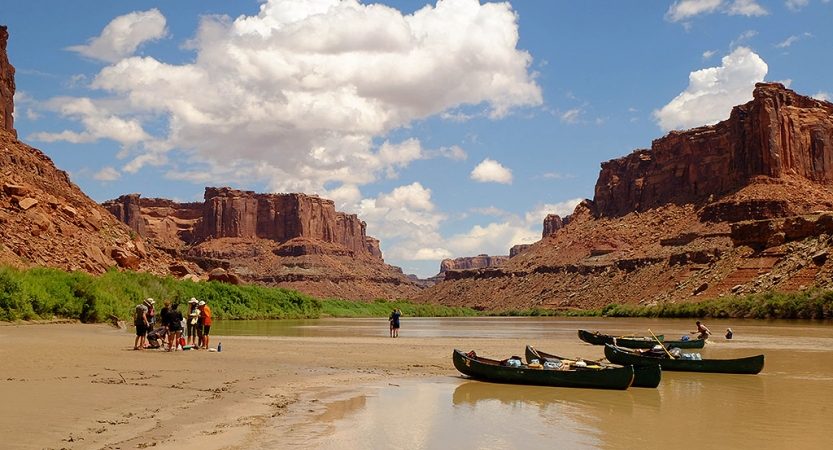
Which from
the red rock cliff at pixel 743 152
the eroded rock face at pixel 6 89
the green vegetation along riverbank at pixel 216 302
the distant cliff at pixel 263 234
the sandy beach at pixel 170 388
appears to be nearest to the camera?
the sandy beach at pixel 170 388

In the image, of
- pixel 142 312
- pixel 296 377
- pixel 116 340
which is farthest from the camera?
pixel 116 340

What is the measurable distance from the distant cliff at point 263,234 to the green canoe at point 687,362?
128373 millimetres

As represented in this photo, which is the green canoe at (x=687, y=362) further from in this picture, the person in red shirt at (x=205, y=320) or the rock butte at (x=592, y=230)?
the rock butte at (x=592, y=230)

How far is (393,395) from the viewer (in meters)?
14.3

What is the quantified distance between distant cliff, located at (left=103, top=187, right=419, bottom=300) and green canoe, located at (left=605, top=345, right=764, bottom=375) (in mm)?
128373

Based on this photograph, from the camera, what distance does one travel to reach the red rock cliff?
348 ft

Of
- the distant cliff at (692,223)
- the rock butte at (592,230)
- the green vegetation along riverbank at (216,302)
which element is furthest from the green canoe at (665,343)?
the distant cliff at (692,223)

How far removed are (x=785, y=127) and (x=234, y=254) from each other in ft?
374

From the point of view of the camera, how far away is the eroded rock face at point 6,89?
59.2 m

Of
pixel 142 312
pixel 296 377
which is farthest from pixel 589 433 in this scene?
pixel 142 312

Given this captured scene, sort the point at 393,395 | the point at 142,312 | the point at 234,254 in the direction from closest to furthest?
the point at 393,395, the point at 142,312, the point at 234,254

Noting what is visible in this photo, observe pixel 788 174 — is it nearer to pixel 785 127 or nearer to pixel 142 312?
pixel 785 127

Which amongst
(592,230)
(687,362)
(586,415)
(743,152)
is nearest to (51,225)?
(687,362)

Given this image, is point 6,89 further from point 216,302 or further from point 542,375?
point 542,375
